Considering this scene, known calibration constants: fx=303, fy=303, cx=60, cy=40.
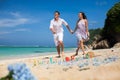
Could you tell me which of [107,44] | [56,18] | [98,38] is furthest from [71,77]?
[98,38]

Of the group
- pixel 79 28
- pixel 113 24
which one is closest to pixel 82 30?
pixel 79 28

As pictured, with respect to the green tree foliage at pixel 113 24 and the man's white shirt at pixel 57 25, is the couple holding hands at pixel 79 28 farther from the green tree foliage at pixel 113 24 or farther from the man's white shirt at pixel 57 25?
the green tree foliage at pixel 113 24

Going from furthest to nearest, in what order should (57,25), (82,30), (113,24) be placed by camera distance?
(113,24) → (82,30) → (57,25)

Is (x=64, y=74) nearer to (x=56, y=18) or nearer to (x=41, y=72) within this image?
(x=41, y=72)

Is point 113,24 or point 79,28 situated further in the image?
point 113,24

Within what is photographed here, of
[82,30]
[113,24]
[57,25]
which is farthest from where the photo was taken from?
[113,24]

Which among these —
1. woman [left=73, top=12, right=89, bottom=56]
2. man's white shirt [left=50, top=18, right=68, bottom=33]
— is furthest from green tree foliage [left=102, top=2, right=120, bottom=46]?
man's white shirt [left=50, top=18, right=68, bottom=33]

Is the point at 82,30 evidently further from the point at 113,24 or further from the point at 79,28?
the point at 113,24

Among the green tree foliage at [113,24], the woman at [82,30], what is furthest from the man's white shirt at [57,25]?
the green tree foliage at [113,24]

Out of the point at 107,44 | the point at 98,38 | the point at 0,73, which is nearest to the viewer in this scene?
the point at 0,73

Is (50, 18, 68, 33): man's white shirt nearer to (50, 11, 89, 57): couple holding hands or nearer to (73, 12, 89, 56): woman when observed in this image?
(50, 11, 89, 57): couple holding hands

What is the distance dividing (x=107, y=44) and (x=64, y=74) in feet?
62.5

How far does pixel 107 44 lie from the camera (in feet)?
82.3


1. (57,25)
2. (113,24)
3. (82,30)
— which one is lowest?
(82,30)
